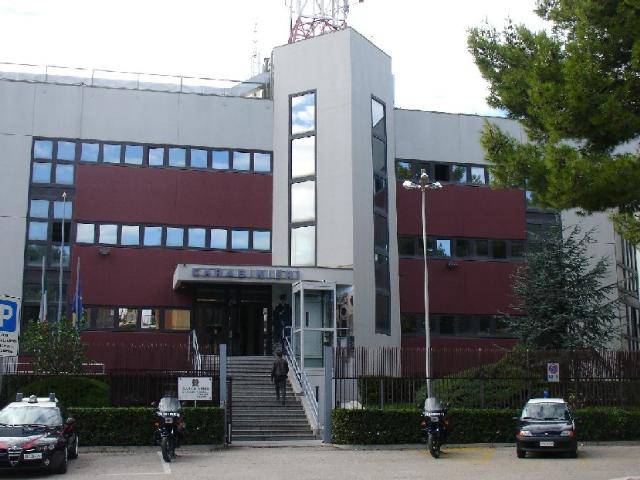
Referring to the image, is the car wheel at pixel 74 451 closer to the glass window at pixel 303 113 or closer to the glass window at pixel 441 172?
the glass window at pixel 303 113

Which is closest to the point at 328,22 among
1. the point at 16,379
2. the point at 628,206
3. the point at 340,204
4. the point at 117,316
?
the point at 340,204

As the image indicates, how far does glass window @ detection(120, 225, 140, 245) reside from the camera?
1332 inches

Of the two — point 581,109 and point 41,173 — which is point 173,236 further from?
point 581,109

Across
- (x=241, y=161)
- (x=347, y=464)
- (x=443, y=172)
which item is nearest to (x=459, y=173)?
(x=443, y=172)

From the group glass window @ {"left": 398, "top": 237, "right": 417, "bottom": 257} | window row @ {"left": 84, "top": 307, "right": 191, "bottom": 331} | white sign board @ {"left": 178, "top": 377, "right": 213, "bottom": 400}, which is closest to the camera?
white sign board @ {"left": 178, "top": 377, "right": 213, "bottom": 400}

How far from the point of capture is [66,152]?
34062 millimetres

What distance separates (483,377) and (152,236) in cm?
1545

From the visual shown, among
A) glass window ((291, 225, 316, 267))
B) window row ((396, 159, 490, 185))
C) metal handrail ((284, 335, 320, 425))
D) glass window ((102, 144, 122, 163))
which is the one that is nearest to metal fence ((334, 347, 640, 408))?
metal handrail ((284, 335, 320, 425))

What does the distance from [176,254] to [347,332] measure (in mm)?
7846

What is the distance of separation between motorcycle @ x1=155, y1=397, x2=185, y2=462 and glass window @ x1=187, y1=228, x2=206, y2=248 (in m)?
14.6

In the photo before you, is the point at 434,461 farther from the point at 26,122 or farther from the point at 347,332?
the point at 26,122

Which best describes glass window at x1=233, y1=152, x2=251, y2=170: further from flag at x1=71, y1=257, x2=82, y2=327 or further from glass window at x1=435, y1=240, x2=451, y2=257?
glass window at x1=435, y1=240, x2=451, y2=257

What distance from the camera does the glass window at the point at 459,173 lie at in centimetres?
3783

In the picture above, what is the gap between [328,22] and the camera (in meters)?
38.8
